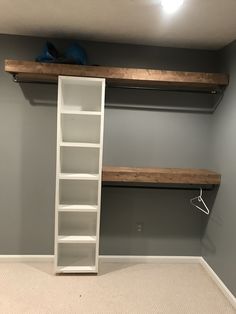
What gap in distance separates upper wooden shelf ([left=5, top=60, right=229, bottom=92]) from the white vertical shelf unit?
13 centimetres

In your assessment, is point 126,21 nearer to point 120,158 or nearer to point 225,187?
point 120,158

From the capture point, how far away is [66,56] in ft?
9.21

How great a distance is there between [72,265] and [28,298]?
587mm

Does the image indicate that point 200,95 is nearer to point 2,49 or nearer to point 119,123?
point 119,123

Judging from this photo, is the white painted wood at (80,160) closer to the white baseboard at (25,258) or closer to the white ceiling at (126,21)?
the white baseboard at (25,258)

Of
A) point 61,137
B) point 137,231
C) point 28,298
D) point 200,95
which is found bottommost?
point 28,298

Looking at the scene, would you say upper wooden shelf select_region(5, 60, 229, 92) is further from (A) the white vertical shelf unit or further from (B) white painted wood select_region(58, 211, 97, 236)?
(B) white painted wood select_region(58, 211, 97, 236)

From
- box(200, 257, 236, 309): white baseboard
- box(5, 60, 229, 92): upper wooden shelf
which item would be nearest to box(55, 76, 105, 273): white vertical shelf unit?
box(5, 60, 229, 92): upper wooden shelf

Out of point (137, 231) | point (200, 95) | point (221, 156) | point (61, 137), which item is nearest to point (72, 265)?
point (137, 231)

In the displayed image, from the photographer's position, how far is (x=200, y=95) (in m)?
3.20

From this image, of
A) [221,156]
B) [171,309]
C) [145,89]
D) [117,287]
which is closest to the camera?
[171,309]

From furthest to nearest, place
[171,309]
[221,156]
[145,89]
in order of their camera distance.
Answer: [145,89] → [221,156] → [171,309]

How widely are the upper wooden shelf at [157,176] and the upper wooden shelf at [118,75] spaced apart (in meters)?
0.91

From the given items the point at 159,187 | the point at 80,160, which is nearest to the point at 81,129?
the point at 80,160
